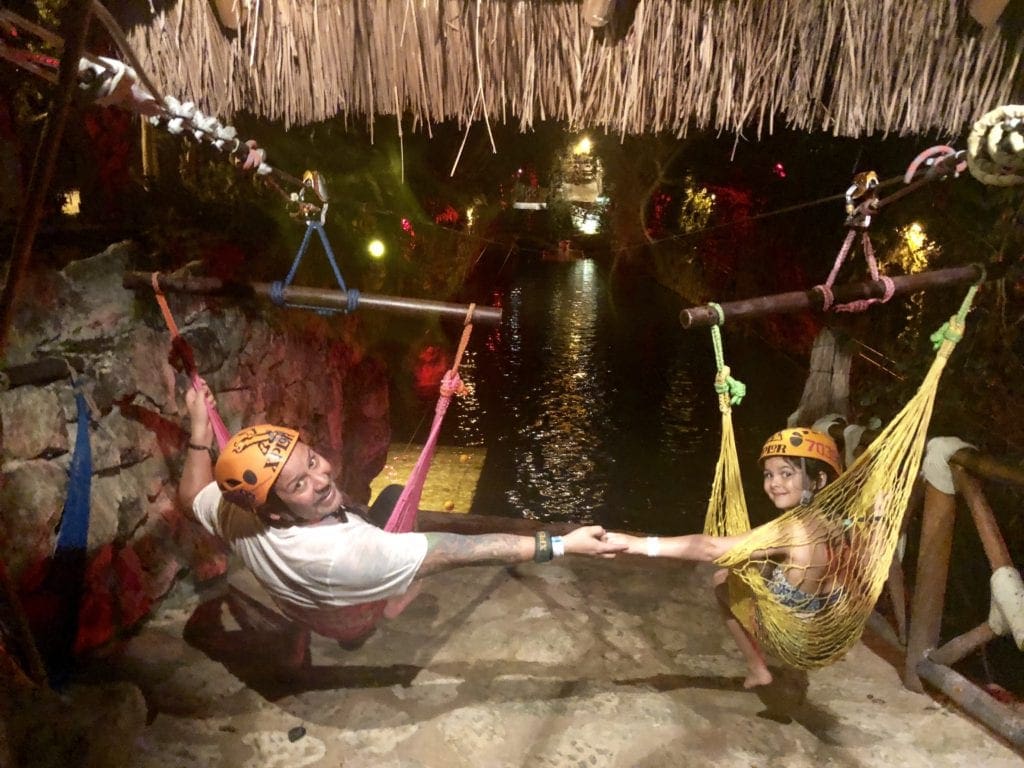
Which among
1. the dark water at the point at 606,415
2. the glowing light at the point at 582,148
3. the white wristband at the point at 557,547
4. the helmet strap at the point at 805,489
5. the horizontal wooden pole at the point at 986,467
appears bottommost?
the dark water at the point at 606,415

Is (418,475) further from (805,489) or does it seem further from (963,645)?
(963,645)

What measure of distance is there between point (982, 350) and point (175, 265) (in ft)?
12.7

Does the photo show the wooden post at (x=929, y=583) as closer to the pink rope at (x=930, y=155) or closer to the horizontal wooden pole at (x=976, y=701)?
the horizontal wooden pole at (x=976, y=701)

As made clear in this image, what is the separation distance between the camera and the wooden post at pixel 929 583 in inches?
95.3

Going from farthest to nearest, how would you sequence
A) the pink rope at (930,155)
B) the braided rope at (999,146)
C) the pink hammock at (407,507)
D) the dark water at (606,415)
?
the dark water at (606,415)
the pink hammock at (407,507)
the pink rope at (930,155)
the braided rope at (999,146)

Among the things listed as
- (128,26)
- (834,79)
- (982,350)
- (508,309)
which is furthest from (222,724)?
(508,309)

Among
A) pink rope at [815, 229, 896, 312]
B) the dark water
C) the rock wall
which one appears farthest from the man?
the dark water

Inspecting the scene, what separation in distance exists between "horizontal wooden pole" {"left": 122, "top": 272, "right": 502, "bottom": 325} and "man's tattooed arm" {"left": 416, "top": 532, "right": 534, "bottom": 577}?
0.74m

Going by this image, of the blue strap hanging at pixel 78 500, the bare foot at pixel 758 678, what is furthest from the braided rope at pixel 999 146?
the blue strap hanging at pixel 78 500

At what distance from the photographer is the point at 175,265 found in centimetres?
294

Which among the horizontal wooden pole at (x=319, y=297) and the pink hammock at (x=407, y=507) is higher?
the horizontal wooden pole at (x=319, y=297)

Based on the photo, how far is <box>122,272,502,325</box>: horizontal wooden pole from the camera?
212cm

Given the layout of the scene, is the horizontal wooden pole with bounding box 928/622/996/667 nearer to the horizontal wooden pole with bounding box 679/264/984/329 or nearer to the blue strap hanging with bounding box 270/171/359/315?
the horizontal wooden pole with bounding box 679/264/984/329

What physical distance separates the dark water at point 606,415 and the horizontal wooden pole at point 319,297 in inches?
177
